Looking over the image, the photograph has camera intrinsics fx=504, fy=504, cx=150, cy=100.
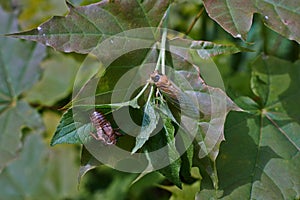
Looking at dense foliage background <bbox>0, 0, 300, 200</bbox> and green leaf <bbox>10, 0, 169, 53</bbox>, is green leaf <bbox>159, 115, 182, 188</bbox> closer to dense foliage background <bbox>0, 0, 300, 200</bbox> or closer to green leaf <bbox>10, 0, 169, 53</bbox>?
dense foliage background <bbox>0, 0, 300, 200</bbox>

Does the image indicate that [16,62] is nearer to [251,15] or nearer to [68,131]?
[68,131]

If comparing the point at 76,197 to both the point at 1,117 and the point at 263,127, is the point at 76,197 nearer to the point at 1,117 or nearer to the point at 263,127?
the point at 1,117

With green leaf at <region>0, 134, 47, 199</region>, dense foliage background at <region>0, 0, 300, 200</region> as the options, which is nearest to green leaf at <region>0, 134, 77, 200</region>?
green leaf at <region>0, 134, 47, 199</region>

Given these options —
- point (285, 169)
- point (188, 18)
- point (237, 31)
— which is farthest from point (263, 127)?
point (188, 18)

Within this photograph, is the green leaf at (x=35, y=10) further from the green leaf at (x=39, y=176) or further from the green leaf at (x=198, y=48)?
the green leaf at (x=198, y=48)

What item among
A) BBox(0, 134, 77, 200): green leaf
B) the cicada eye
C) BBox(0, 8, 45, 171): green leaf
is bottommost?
BBox(0, 134, 77, 200): green leaf

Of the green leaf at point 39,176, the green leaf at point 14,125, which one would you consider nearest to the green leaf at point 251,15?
the green leaf at point 14,125
